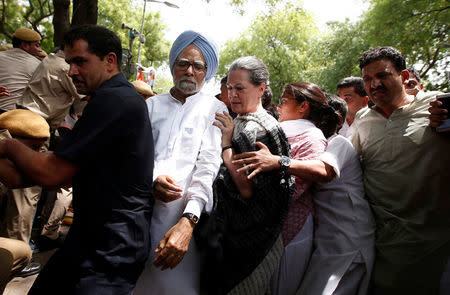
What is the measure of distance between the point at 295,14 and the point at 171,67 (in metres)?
9.51

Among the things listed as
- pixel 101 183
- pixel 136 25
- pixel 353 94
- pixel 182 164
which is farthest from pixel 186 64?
pixel 136 25

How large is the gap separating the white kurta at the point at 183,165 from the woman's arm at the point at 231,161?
39 millimetres

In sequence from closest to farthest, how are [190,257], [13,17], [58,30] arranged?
[190,257] → [58,30] → [13,17]

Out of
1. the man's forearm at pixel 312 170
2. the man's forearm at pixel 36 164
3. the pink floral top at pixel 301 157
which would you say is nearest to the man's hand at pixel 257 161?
the man's forearm at pixel 312 170

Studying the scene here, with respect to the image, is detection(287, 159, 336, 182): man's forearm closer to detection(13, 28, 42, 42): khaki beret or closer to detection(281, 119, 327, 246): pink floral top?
detection(281, 119, 327, 246): pink floral top

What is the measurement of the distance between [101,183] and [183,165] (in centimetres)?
49

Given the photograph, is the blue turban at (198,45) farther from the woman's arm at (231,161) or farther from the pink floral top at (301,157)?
the pink floral top at (301,157)

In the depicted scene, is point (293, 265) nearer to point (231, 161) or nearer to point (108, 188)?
point (231, 161)

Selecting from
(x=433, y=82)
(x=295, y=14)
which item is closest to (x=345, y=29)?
(x=433, y=82)

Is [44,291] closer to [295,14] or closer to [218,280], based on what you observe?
[218,280]

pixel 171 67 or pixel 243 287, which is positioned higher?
pixel 171 67

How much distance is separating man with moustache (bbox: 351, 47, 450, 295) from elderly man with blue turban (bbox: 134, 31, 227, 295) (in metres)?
1.14

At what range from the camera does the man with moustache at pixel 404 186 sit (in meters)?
1.85

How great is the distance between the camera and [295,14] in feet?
34.0
